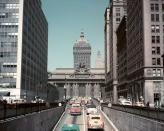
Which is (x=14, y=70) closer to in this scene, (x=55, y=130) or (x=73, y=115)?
(x=73, y=115)

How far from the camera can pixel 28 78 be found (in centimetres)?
12888

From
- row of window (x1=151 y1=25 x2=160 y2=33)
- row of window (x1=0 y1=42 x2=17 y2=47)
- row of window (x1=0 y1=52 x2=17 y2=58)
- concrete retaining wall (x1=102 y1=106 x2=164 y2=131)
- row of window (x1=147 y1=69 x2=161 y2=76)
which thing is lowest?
concrete retaining wall (x1=102 y1=106 x2=164 y2=131)

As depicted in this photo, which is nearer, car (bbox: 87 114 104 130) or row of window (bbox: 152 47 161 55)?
car (bbox: 87 114 104 130)

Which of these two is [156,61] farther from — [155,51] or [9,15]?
[9,15]

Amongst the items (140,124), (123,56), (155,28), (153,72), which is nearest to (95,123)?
(140,124)

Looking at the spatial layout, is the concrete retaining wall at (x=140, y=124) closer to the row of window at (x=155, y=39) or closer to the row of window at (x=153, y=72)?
the row of window at (x=153, y=72)

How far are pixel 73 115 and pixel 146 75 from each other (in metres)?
32.0

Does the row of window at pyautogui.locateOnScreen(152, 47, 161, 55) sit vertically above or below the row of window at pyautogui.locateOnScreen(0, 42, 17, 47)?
below

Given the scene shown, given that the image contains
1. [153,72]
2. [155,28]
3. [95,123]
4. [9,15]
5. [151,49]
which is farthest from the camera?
[9,15]

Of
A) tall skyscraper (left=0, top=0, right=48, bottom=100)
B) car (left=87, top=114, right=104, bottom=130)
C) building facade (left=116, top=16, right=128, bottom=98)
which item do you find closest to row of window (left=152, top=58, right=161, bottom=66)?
building facade (left=116, top=16, right=128, bottom=98)

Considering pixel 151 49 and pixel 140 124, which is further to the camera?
pixel 151 49

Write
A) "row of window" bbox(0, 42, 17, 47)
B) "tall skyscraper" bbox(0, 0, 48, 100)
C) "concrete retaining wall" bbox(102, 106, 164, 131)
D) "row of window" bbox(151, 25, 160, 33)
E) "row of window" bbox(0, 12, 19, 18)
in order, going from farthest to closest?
"row of window" bbox(0, 12, 19, 18)
"row of window" bbox(0, 42, 17, 47)
"tall skyscraper" bbox(0, 0, 48, 100)
"row of window" bbox(151, 25, 160, 33)
"concrete retaining wall" bbox(102, 106, 164, 131)

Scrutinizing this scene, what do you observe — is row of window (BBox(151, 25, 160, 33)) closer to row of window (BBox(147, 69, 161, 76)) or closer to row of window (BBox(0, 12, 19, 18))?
row of window (BBox(147, 69, 161, 76))

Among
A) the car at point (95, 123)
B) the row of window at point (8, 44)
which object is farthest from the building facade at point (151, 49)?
the car at point (95, 123)
